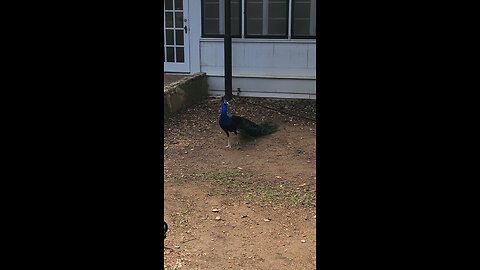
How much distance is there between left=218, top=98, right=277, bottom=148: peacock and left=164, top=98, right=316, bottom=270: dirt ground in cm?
10

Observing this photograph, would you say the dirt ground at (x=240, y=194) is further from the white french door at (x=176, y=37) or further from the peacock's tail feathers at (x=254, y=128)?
the white french door at (x=176, y=37)

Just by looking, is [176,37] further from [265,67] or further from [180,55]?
[265,67]

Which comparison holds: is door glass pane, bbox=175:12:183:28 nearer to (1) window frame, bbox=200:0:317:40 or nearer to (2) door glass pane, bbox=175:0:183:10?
(2) door glass pane, bbox=175:0:183:10

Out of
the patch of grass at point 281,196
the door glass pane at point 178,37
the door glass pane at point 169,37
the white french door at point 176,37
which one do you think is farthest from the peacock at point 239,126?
the door glass pane at point 169,37

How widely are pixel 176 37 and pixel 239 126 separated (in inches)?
126

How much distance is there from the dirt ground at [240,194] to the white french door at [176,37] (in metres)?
1.38

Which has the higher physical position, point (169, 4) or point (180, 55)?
point (169, 4)

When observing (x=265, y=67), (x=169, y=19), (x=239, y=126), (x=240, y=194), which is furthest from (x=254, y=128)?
(x=169, y=19)

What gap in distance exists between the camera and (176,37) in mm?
8945

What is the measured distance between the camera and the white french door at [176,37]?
28.9 ft
